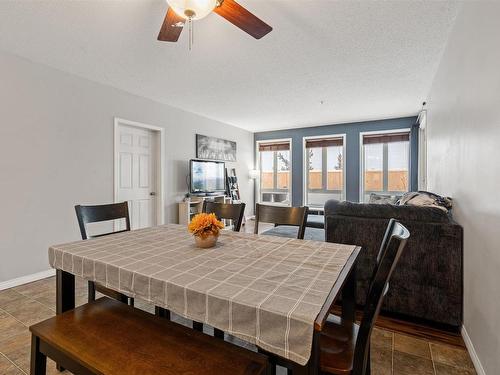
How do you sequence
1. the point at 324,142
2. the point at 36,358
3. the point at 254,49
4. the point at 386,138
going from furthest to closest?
the point at 324,142
the point at 386,138
the point at 254,49
the point at 36,358

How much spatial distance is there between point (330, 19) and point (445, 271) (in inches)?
87.1

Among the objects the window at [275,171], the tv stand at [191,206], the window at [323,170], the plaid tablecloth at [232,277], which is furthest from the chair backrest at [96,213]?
the window at [275,171]

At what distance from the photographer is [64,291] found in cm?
136

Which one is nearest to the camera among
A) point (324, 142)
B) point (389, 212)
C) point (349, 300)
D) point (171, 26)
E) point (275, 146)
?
point (349, 300)

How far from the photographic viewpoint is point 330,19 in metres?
2.19

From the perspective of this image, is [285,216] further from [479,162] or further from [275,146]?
[275,146]

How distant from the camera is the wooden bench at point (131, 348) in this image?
0.86 metres

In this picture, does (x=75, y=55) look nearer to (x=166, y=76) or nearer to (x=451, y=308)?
(x=166, y=76)

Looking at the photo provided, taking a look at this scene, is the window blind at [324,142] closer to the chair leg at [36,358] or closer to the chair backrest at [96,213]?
the chair backrest at [96,213]

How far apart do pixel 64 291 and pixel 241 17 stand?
193cm

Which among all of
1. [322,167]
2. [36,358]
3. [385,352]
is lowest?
[385,352]

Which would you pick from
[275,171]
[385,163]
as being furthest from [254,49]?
[275,171]

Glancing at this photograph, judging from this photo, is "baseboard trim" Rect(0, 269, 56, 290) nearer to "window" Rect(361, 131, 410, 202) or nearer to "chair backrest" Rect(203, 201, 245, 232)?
"chair backrest" Rect(203, 201, 245, 232)

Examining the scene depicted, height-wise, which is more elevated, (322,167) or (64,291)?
(322,167)
